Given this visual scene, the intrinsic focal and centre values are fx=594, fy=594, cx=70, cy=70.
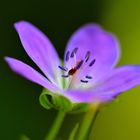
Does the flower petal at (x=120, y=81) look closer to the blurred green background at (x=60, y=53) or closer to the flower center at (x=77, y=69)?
the flower center at (x=77, y=69)

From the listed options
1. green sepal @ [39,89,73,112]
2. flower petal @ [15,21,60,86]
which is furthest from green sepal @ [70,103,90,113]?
flower petal @ [15,21,60,86]

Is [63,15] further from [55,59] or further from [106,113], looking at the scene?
[55,59]

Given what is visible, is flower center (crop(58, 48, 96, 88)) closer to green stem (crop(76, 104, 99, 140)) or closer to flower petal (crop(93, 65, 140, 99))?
flower petal (crop(93, 65, 140, 99))

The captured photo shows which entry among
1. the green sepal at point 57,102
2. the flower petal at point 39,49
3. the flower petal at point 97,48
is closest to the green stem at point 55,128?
the green sepal at point 57,102

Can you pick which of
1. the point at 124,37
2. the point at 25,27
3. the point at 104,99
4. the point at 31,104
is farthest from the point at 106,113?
the point at 104,99

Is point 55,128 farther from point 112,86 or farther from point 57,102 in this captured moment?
point 112,86

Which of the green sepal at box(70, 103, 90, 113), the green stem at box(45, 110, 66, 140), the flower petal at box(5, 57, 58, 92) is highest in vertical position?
the green sepal at box(70, 103, 90, 113)

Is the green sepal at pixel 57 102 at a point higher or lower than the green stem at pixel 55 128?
higher
